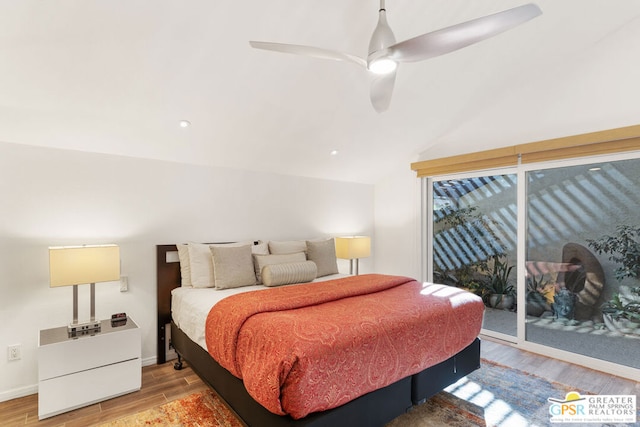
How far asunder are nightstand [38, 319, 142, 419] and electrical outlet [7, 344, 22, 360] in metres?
0.25

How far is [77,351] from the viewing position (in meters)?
2.24

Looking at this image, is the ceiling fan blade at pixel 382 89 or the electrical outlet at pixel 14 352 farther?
the electrical outlet at pixel 14 352

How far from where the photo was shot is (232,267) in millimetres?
2920

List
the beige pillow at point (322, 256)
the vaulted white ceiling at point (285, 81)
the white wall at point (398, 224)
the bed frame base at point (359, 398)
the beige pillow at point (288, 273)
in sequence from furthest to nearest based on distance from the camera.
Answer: the white wall at point (398, 224) < the beige pillow at point (322, 256) < the beige pillow at point (288, 273) < the vaulted white ceiling at point (285, 81) < the bed frame base at point (359, 398)

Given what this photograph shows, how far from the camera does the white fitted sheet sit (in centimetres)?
236

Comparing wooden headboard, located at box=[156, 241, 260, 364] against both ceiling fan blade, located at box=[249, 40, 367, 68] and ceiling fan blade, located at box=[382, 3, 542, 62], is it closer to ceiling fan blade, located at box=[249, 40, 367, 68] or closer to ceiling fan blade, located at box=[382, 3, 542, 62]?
ceiling fan blade, located at box=[249, 40, 367, 68]

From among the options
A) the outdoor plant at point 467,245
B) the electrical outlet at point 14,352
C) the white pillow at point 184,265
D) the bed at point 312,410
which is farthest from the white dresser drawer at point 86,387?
the outdoor plant at point 467,245

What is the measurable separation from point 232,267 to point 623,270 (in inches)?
140

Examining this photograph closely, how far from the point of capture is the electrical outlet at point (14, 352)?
239cm

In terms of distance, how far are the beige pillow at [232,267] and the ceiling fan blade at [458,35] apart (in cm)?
208

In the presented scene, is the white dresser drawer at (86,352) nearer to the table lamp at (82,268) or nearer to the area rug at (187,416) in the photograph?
the table lamp at (82,268)

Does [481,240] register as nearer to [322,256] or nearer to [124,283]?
[322,256]

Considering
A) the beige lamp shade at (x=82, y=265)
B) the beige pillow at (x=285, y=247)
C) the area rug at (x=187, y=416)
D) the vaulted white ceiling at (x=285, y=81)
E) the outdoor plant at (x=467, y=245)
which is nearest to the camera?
the vaulted white ceiling at (x=285, y=81)

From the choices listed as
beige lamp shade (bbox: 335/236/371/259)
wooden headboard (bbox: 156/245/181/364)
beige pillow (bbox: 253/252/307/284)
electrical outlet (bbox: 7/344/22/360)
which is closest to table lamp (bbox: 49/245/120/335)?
electrical outlet (bbox: 7/344/22/360)
